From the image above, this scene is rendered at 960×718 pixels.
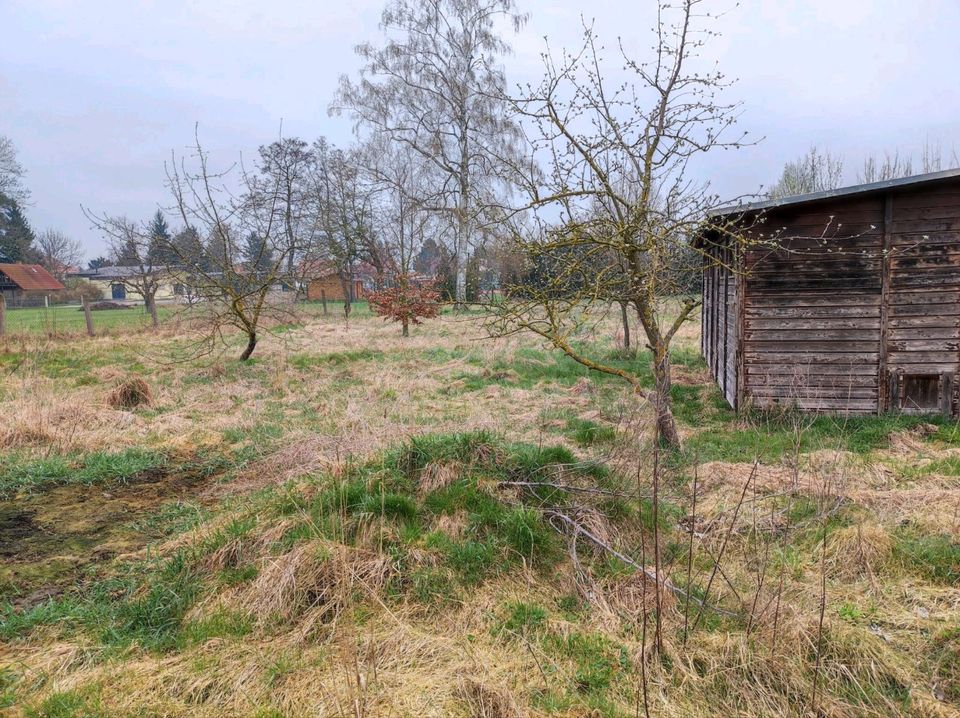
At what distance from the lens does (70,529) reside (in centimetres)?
498

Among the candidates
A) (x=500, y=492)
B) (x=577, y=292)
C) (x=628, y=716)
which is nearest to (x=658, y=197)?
(x=577, y=292)

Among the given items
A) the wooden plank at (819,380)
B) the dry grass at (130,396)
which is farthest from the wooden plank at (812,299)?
the dry grass at (130,396)

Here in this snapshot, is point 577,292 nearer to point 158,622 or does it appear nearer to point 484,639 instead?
point 484,639

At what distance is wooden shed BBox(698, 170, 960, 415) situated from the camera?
794cm

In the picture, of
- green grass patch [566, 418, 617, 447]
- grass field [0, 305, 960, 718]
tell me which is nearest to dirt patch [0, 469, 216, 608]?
grass field [0, 305, 960, 718]

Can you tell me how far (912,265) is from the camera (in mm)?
8047

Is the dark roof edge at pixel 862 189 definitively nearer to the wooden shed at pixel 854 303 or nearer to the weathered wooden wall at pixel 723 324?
the wooden shed at pixel 854 303

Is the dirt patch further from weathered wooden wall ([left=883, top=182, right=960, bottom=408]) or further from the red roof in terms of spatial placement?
the red roof

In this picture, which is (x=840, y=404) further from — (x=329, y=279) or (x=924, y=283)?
(x=329, y=279)

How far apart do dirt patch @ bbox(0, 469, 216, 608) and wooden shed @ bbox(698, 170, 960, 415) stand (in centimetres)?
732

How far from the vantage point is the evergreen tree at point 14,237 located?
155ft

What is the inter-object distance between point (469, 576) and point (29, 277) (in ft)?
175

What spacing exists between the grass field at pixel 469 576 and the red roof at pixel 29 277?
4527cm

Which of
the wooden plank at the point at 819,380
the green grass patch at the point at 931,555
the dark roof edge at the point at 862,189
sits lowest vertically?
the green grass patch at the point at 931,555
